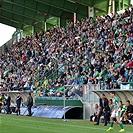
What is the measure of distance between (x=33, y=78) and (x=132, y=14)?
1066 cm

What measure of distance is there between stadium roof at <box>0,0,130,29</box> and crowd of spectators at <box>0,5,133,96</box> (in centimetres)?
291

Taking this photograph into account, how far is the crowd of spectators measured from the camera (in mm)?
29844

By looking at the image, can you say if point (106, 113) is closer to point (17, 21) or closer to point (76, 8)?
point (76, 8)

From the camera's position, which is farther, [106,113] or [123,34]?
[123,34]

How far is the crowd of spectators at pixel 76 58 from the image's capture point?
2984 cm

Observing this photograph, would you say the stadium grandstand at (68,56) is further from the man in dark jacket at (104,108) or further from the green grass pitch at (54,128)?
the green grass pitch at (54,128)

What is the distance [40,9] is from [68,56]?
16538 mm

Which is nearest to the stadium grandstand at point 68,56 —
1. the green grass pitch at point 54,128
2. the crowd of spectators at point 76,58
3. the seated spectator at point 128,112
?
the crowd of spectators at point 76,58

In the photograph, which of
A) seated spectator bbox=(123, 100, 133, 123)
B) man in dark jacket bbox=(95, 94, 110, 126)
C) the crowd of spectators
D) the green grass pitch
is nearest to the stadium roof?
the crowd of spectators

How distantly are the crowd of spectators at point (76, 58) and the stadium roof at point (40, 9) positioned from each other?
2.91 meters

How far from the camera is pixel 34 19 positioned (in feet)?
191

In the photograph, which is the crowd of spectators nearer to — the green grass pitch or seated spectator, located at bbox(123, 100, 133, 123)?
seated spectator, located at bbox(123, 100, 133, 123)

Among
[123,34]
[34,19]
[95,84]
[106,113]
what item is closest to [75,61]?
[123,34]

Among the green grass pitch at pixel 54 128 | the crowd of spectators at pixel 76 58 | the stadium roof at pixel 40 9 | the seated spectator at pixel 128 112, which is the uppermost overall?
the stadium roof at pixel 40 9
